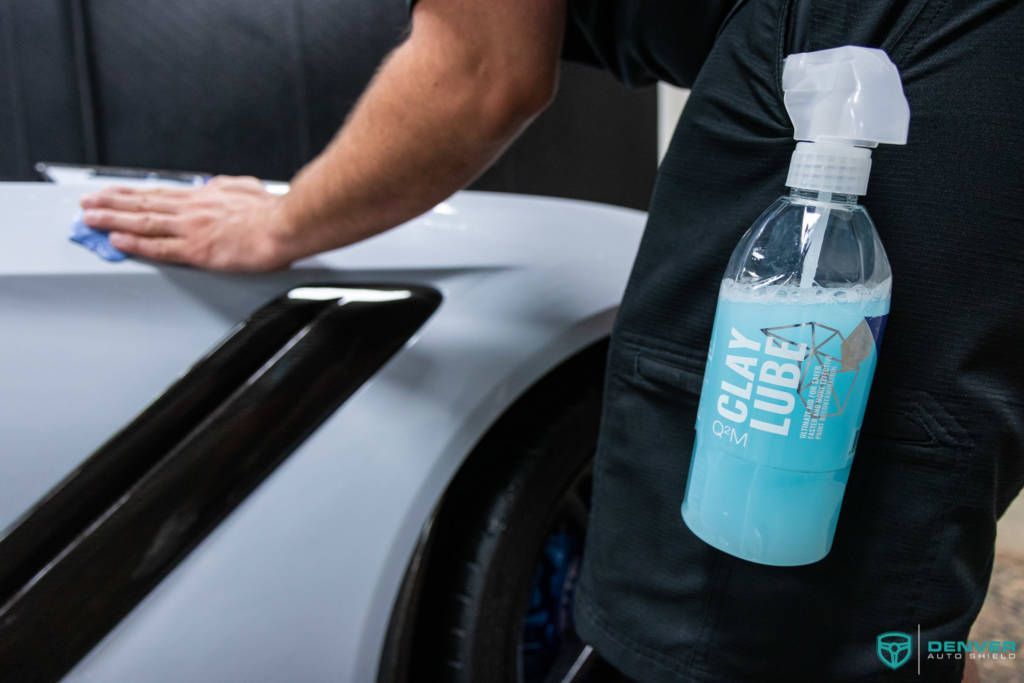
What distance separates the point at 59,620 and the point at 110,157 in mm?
1130

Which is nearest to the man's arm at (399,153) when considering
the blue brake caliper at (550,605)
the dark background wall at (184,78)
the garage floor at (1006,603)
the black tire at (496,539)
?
the black tire at (496,539)

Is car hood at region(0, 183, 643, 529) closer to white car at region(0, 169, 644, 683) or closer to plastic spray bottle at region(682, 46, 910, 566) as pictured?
white car at region(0, 169, 644, 683)

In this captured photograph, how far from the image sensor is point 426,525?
2.93 ft

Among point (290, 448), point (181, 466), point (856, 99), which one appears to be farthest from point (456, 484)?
point (856, 99)

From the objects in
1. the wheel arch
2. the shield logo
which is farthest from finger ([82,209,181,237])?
the shield logo

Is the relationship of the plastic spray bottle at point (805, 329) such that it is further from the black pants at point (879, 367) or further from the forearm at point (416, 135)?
the forearm at point (416, 135)

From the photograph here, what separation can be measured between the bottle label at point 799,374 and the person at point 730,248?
2.7 inches

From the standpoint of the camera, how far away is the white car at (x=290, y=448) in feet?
2.48

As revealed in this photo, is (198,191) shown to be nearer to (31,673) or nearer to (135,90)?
(31,673)

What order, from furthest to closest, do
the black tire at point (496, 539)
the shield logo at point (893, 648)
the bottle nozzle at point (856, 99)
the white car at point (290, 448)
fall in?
the black tire at point (496, 539)
the white car at point (290, 448)
the shield logo at point (893, 648)
the bottle nozzle at point (856, 99)

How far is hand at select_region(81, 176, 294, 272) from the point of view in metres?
0.83

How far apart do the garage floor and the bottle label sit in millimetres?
1099

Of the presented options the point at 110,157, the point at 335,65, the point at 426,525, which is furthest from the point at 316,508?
the point at 335,65

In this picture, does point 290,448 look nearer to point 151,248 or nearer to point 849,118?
point 151,248
